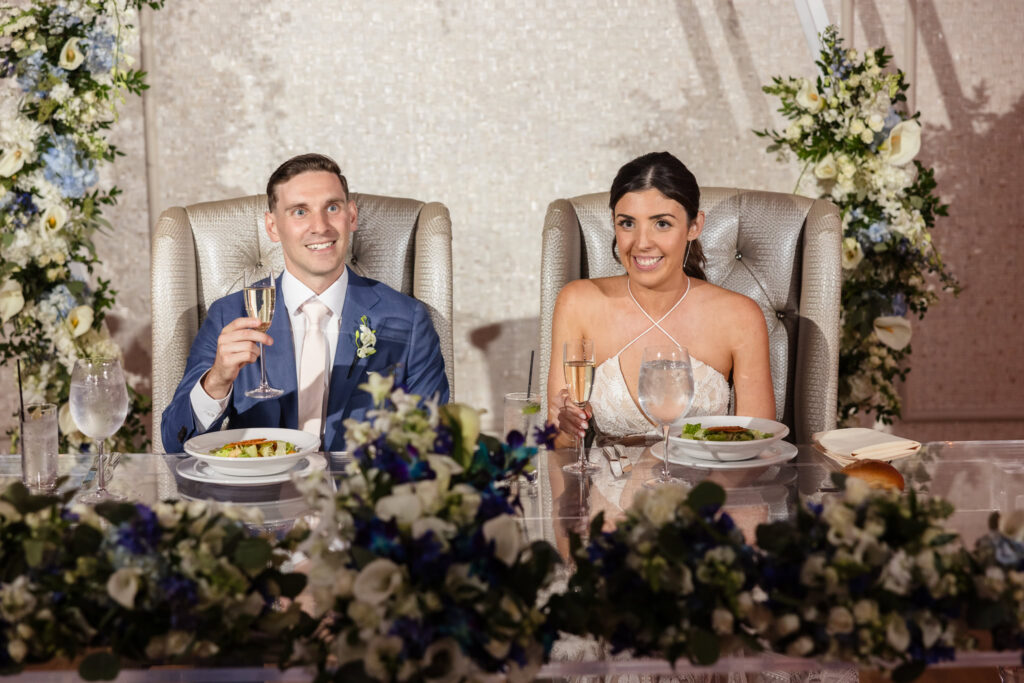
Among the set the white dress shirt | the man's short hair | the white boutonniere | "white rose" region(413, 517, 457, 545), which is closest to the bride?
the white boutonniere

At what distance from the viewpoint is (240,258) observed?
8.68 feet

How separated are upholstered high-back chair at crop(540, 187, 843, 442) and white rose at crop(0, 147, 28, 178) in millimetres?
1487

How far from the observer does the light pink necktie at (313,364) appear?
2.56 metres

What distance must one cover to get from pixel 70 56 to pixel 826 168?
7.31ft

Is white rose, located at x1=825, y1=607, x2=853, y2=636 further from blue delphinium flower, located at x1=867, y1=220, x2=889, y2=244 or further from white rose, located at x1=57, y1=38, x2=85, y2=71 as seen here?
white rose, located at x1=57, y1=38, x2=85, y2=71

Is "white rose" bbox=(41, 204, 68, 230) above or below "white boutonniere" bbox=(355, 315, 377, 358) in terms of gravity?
above

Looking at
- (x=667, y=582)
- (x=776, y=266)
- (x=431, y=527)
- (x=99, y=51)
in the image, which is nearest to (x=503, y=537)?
(x=431, y=527)

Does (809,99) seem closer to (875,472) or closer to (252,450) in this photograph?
(875,472)

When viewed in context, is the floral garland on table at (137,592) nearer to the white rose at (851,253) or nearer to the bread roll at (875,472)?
the bread roll at (875,472)

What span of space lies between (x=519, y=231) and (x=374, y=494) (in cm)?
255

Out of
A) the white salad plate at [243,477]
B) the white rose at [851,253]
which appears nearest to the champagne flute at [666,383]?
the white salad plate at [243,477]

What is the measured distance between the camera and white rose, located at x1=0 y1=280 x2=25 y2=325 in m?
2.79

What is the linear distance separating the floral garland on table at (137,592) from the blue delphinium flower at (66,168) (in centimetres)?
200

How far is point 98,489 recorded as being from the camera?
5.29ft
